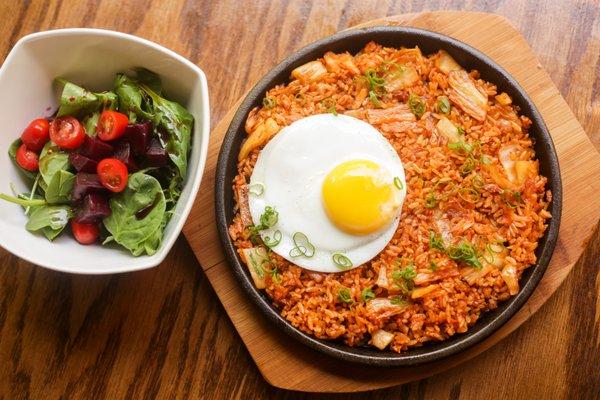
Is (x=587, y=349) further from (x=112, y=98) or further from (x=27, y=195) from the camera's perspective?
(x=27, y=195)

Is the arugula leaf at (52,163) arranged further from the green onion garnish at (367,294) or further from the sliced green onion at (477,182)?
the sliced green onion at (477,182)

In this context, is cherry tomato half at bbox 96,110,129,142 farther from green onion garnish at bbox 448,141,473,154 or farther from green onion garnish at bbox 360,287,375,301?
green onion garnish at bbox 448,141,473,154

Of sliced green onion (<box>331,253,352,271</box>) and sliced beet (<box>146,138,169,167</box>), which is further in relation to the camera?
sliced green onion (<box>331,253,352,271</box>)

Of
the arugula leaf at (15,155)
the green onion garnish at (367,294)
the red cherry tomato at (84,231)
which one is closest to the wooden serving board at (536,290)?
the green onion garnish at (367,294)

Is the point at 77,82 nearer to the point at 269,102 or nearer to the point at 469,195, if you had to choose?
the point at 269,102

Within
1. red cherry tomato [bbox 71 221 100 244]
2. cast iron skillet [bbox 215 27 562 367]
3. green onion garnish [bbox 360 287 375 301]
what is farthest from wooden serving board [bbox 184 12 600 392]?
red cherry tomato [bbox 71 221 100 244]

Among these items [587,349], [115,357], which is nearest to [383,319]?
[587,349]
